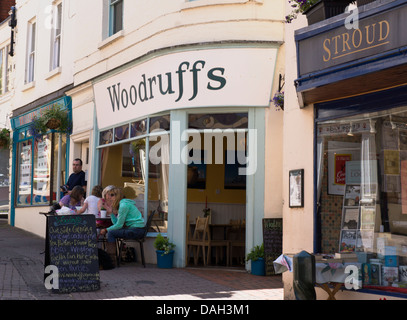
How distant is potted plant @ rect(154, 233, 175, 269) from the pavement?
182 millimetres

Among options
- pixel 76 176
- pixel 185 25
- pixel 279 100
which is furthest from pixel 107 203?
pixel 279 100

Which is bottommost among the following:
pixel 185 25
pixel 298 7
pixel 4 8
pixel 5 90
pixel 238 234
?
pixel 238 234

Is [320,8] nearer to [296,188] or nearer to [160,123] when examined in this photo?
[296,188]

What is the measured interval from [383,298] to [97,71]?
923cm

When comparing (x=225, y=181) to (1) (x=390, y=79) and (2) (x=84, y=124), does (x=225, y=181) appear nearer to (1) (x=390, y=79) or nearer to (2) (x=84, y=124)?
(2) (x=84, y=124)

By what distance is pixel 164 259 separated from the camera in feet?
38.3

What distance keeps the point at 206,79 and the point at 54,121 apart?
18.0ft

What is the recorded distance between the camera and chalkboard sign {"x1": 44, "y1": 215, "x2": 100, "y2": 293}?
29.2 feet

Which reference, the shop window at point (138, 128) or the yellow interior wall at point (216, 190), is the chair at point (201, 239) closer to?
the yellow interior wall at point (216, 190)

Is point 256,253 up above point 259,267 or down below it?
above

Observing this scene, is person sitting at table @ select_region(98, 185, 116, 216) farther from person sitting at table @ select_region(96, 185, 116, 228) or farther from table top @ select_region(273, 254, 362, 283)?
table top @ select_region(273, 254, 362, 283)

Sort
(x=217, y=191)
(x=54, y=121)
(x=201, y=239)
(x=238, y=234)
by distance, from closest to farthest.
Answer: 1. (x=201, y=239)
2. (x=238, y=234)
3. (x=217, y=191)
4. (x=54, y=121)

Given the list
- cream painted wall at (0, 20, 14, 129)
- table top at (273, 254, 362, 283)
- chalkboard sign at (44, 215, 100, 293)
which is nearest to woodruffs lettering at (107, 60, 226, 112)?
chalkboard sign at (44, 215, 100, 293)
